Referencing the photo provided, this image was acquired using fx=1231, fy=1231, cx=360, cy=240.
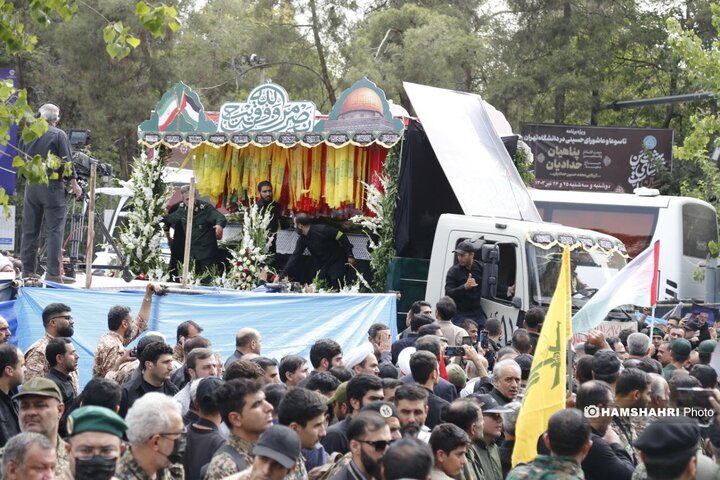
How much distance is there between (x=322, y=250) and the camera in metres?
16.8


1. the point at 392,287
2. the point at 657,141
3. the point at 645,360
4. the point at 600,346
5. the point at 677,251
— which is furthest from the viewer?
the point at 657,141

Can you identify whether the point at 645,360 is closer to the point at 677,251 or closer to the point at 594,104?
the point at 677,251

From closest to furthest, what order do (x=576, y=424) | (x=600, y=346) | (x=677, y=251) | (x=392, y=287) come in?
1. (x=576, y=424)
2. (x=600, y=346)
3. (x=392, y=287)
4. (x=677, y=251)

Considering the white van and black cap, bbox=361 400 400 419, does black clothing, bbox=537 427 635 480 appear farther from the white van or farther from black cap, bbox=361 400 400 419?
the white van

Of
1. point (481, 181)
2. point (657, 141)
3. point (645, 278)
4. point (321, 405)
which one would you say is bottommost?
point (321, 405)

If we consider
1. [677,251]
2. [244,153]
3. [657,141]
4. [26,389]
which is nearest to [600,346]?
[26,389]

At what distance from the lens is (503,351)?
1070 cm

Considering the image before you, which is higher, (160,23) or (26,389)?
(160,23)

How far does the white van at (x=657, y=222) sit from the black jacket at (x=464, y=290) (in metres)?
9.28

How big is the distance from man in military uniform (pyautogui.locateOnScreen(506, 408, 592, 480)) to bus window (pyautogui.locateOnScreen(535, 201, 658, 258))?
18.2 m

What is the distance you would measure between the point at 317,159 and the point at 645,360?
8.18m

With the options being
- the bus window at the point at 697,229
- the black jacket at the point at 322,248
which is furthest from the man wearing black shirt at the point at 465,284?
the bus window at the point at 697,229

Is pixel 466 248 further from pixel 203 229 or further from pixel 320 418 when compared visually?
pixel 320 418

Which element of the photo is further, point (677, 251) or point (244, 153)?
point (677, 251)
